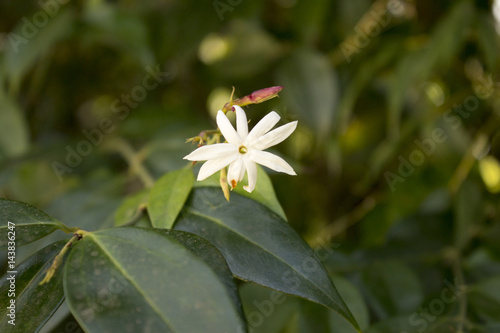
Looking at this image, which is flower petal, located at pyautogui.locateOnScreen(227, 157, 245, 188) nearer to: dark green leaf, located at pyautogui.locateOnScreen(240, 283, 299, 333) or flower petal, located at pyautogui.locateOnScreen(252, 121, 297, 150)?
flower petal, located at pyautogui.locateOnScreen(252, 121, 297, 150)

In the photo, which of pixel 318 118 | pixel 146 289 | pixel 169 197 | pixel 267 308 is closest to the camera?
pixel 146 289

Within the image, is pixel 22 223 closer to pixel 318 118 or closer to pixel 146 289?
pixel 146 289

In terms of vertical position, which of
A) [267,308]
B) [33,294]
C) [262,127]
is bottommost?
[267,308]

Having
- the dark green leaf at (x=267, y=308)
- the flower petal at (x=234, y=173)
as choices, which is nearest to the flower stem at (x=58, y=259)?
the flower petal at (x=234, y=173)

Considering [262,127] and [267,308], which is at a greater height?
[262,127]

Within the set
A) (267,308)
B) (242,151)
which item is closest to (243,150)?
(242,151)

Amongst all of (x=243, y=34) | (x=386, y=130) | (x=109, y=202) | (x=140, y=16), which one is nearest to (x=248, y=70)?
(x=243, y=34)

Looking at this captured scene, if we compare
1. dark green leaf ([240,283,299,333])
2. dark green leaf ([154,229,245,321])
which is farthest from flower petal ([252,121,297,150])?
dark green leaf ([240,283,299,333])
